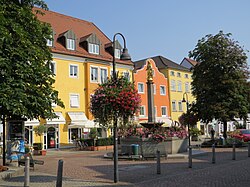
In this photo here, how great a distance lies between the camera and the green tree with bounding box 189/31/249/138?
102ft

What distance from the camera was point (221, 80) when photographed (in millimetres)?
31531

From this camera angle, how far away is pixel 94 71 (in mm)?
40469

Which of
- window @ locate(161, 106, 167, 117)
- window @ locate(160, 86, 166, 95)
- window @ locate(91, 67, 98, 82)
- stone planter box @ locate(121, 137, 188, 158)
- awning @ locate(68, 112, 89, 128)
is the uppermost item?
window @ locate(91, 67, 98, 82)

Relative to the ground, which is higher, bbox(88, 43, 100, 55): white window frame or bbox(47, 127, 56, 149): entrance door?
bbox(88, 43, 100, 55): white window frame

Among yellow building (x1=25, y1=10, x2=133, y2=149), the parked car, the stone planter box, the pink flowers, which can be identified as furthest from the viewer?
the parked car

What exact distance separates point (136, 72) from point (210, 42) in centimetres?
1679

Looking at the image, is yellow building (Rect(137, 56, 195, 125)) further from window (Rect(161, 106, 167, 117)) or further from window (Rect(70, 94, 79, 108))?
window (Rect(70, 94, 79, 108))

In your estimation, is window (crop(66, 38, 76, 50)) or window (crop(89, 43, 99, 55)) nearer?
window (crop(66, 38, 76, 50))

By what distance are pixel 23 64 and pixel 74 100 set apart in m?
23.3

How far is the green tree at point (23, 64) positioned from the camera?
14336mm

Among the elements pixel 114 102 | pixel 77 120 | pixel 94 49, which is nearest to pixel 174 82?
pixel 94 49

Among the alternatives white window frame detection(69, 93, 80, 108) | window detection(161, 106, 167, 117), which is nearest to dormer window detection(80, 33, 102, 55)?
white window frame detection(69, 93, 80, 108)

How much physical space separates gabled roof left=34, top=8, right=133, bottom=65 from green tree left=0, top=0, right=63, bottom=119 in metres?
19.9

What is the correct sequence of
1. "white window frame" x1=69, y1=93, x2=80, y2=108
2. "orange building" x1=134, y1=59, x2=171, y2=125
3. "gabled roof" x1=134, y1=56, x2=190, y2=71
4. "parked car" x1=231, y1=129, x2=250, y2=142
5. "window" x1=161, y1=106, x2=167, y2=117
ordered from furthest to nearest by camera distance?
"gabled roof" x1=134, y1=56, x2=190, y2=71, "window" x1=161, y1=106, x2=167, y2=117, "orange building" x1=134, y1=59, x2=171, y2=125, "white window frame" x1=69, y1=93, x2=80, y2=108, "parked car" x1=231, y1=129, x2=250, y2=142
